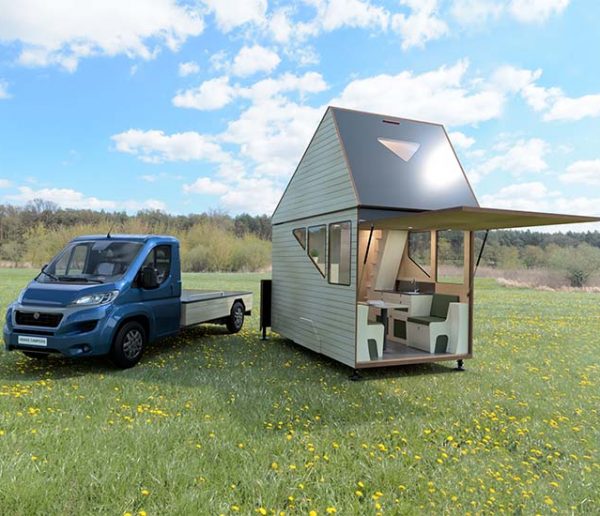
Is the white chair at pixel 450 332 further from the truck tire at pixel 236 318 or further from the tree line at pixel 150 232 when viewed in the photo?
the tree line at pixel 150 232

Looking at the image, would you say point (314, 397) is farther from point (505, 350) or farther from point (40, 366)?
point (505, 350)

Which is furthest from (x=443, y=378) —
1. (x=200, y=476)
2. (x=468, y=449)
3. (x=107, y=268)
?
(x=107, y=268)

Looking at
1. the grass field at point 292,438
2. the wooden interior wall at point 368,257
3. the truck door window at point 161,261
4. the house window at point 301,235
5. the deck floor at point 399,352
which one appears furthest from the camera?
the wooden interior wall at point 368,257

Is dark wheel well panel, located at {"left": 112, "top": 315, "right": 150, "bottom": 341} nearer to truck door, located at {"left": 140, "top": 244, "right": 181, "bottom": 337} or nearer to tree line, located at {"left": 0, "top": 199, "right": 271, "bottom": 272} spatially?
truck door, located at {"left": 140, "top": 244, "right": 181, "bottom": 337}

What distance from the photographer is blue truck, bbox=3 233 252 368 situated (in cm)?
655

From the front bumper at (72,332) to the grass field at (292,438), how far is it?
0.41 m

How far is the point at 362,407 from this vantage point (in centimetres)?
546

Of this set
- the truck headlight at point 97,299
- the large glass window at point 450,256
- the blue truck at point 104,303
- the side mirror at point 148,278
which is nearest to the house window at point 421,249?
the large glass window at point 450,256

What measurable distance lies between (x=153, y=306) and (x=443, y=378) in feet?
16.1

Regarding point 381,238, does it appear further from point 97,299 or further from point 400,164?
point 97,299

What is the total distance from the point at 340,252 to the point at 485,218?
223 centimetres

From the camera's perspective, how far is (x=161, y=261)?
8203mm

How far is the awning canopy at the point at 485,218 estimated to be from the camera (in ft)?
18.0

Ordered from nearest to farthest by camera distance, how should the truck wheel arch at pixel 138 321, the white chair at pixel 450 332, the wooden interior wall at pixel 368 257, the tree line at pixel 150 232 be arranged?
the truck wheel arch at pixel 138 321
the white chair at pixel 450 332
the wooden interior wall at pixel 368 257
the tree line at pixel 150 232
